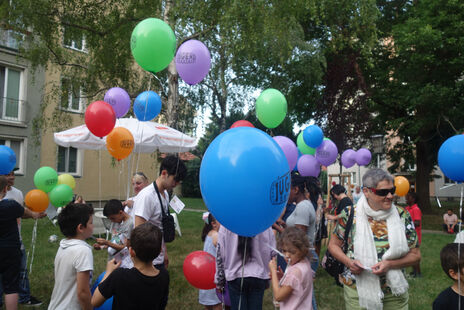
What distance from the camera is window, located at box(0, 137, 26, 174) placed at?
16.2 m

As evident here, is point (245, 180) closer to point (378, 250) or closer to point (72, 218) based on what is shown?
point (378, 250)

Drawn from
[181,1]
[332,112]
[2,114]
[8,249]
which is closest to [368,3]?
[181,1]

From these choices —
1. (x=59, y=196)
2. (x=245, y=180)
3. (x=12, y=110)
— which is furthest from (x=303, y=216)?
(x=12, y=110)

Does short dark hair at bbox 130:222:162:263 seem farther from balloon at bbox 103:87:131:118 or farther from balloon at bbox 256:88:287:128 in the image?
balloon at bbox 103:87:131:118

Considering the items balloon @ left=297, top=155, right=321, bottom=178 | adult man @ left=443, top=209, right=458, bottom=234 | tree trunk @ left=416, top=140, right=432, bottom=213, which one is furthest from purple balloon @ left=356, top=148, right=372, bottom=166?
tree trunk @ left=416, top=140, right=432, bottom=213

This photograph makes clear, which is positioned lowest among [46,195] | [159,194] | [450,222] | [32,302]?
[450,222]

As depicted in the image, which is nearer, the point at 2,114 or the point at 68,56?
the point at 68,56

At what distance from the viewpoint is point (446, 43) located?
45.1 ft

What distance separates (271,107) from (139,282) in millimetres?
4047

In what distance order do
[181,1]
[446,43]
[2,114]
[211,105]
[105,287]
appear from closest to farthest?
[105,287]
[181,1]
[446,43]
[2,114]
[211,105]

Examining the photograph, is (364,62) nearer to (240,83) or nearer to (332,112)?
(332,112)

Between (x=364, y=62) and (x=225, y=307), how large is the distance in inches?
639

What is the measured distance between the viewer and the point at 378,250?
8.72 ft

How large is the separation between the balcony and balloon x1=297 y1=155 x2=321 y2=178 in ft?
48.2
